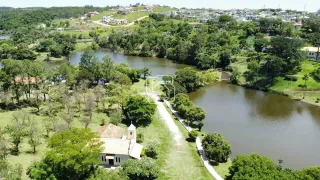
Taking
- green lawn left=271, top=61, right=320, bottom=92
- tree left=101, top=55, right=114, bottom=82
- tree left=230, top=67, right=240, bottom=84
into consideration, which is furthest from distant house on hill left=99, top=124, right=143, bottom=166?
tree left=230, top=67, right=240, bottom=84

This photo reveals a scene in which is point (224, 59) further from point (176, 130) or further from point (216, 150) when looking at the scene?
point (216, 150)

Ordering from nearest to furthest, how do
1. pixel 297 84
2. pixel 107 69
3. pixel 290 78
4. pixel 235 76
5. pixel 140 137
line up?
pixel 140 137 < pixel 107 69 < pixel 297 84 < pixel 290 78 < pixel 235 76

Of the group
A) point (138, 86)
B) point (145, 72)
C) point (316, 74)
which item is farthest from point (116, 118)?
point (316, 74)

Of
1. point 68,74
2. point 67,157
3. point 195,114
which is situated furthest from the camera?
point 68,74

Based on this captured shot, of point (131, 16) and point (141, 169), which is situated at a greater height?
point (131, 16)

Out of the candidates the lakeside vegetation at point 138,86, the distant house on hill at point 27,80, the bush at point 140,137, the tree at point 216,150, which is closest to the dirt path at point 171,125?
the lakeside vegetation at point 138,86

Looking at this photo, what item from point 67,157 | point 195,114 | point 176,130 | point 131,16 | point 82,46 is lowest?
point 176,130

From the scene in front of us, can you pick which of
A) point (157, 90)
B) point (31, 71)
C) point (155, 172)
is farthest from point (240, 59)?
point (155, 172)
